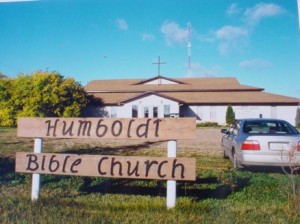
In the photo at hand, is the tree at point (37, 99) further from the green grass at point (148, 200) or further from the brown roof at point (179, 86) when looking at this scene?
the brown roof at point (179, 86)

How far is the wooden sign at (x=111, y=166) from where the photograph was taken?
250 centimetres

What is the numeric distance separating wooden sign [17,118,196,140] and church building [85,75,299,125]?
7.30m

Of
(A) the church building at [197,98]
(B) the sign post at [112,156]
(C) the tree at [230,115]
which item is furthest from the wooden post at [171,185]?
(C) the tree at [230,115]

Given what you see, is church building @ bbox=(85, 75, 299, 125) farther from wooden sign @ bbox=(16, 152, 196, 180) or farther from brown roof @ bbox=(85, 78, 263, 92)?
wooden sign @ bbox=(16, 152, 196, 180)

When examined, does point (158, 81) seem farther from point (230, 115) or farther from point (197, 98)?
point (230, 115)

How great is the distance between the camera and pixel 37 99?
5.56 m

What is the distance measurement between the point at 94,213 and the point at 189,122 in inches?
51.1

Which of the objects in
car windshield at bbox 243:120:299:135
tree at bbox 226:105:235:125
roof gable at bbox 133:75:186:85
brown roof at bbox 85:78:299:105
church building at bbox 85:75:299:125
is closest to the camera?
car windshield at bbox 243:120:299:135

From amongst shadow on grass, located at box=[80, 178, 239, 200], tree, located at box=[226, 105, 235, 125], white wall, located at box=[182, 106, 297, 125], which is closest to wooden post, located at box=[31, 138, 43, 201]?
shadow on grass, located at box=[80, 178, 239, 200]

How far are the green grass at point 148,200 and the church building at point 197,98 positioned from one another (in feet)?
21.6

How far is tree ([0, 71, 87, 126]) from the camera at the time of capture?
519 cm

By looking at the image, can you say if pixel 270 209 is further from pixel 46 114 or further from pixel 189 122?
pixel 46 114

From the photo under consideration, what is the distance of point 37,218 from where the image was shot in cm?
235

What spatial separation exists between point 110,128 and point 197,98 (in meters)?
13.0
